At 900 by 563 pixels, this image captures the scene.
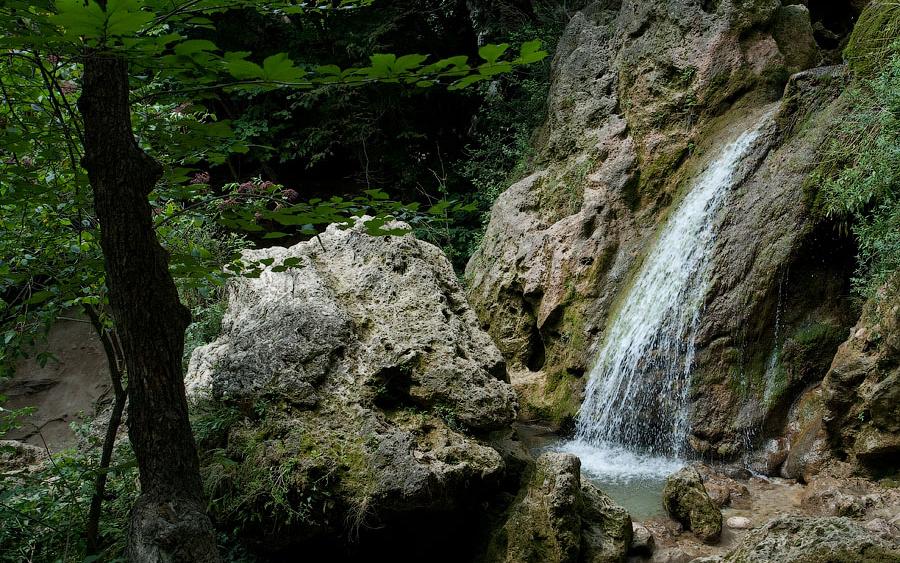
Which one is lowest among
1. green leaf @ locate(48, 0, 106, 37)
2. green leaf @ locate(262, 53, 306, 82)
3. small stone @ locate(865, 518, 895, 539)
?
small stone @ locate(865, 518, 895, 539)

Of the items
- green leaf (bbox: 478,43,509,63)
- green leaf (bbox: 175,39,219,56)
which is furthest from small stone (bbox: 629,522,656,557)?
green leaf (bbox: 175,39,219,56)

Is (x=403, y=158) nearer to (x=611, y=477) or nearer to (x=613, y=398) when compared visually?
(x=613, y=398)

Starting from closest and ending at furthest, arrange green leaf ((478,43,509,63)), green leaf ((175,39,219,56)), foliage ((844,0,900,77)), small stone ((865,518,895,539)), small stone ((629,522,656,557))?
green leaf ((478,43,509,63)), green leaf ((175,39,219,56)), small stone ((865,518,895,539)), small stone ((629,522,656,557)), foliage ((844,0,900,77))

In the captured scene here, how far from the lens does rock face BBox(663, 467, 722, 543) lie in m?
4.20

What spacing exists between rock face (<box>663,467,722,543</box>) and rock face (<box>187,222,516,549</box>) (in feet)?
4.47

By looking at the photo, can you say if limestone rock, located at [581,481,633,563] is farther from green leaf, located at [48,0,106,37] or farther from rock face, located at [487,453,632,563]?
green leaf, located at [48,0,106,37]

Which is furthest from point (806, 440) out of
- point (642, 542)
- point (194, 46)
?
point (194, 46)

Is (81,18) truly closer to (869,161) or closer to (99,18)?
(99,18)

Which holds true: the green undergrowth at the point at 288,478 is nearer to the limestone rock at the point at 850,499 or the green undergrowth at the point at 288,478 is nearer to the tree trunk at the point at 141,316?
the tree trunk at the point at 141,316

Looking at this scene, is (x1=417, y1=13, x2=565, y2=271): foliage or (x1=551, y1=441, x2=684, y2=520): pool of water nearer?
(x1=551, y1=441, x2=684, y2=520): pool of water

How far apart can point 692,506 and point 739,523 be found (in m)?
0.35

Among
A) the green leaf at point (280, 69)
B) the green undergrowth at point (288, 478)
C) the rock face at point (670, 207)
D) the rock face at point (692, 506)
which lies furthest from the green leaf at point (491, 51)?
the rock face at point (670, 207)

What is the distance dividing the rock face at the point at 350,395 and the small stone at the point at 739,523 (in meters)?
1.73

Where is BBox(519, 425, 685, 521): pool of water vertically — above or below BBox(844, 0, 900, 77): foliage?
below
